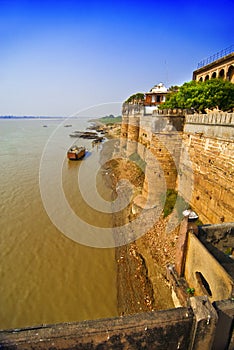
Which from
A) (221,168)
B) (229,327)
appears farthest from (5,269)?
(221,168)

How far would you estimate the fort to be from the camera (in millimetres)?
2574

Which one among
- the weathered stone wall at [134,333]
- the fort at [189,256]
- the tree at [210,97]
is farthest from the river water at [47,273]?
the tree at [210,97]

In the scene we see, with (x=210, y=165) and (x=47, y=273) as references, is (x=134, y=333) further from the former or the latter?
(x=210, y=165)

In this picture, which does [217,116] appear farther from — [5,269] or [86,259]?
[5,269]

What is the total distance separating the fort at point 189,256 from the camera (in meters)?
2.57

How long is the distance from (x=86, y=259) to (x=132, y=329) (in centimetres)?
698

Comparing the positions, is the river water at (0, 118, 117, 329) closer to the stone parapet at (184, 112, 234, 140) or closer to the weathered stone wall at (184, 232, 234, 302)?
the weathered stone wall at (184, 232, 234, 302)

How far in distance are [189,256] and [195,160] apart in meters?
5.48

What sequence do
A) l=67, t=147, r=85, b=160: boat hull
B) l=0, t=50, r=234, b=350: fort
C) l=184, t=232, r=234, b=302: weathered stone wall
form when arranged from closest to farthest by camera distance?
l=0, t=50, r=234, b=350: fort, l=184, t=232, r=234, b=302: weathered stone wall, l=67, t=147, r=85, b=160: boat hull

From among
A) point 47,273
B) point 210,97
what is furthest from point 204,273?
point 210,97

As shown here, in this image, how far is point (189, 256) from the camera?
588 centimetres

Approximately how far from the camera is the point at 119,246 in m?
9.77

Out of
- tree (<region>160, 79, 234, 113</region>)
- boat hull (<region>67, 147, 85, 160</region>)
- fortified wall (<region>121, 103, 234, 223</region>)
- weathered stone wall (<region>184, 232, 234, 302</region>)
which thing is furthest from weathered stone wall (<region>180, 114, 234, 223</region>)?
boat hull (<region>67, 147, 85, 160</region>)

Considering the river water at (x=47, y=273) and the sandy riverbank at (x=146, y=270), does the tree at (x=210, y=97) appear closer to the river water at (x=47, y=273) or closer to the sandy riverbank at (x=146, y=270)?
the sandy riverbank at (x=146, y=270)
